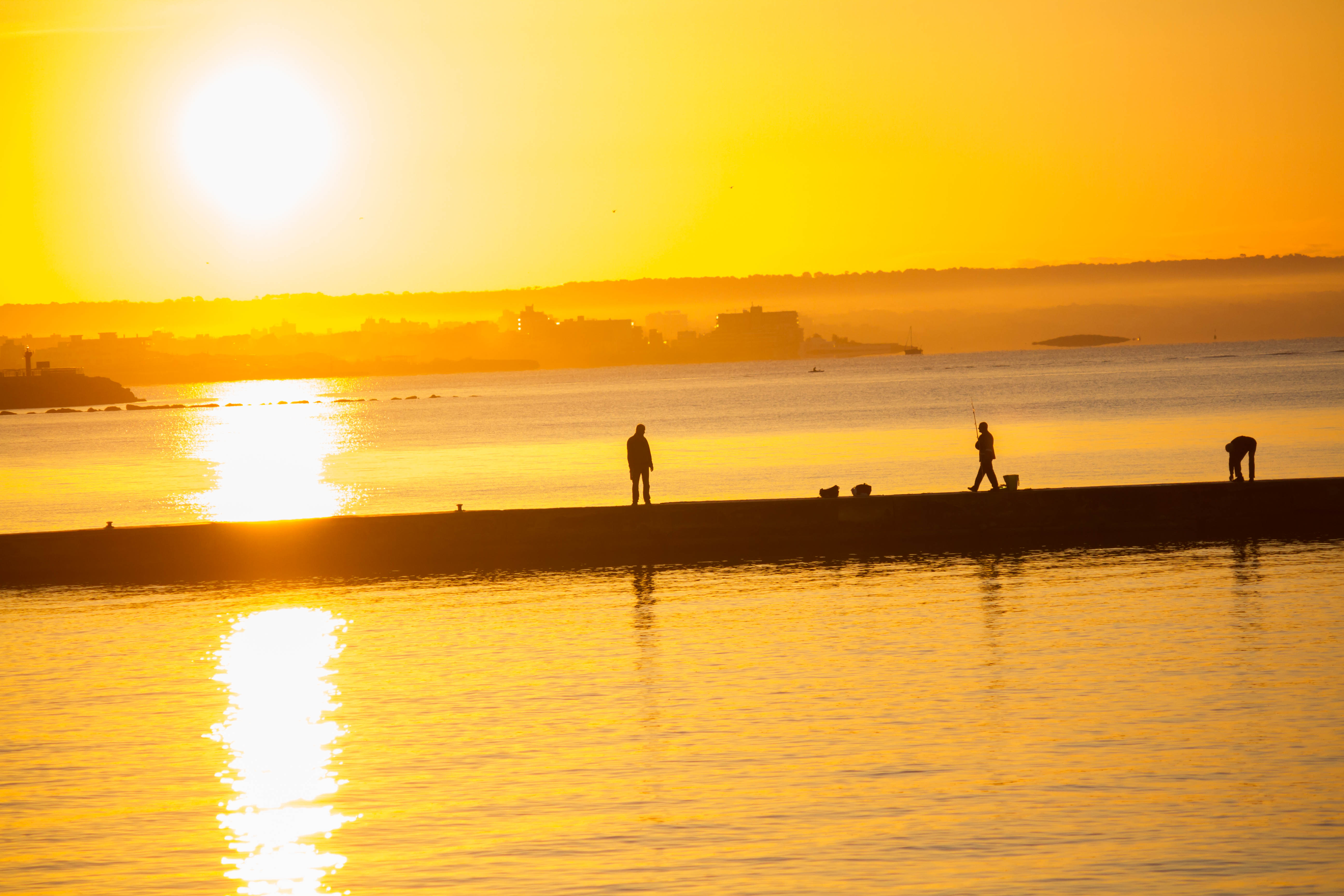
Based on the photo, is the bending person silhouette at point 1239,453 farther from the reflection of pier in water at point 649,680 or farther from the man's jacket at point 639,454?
the reflection of pier in water at point 649,680

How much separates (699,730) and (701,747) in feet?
2.03

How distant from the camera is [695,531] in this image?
2764 centimetres

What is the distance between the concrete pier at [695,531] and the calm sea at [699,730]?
1.88 metres

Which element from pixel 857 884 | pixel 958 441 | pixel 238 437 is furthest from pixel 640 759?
pixel 238 437

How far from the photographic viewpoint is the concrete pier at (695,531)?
27.2 m

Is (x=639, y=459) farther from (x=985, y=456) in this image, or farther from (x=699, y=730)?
(x=699, y=730)

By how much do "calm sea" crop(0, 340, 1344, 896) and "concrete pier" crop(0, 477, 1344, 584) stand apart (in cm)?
188

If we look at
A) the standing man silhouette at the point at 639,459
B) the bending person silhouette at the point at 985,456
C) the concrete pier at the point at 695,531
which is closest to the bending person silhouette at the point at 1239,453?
the concrete pier at the point at 695,531

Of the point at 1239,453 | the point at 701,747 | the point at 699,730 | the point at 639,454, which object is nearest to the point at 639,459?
the point at 639,454

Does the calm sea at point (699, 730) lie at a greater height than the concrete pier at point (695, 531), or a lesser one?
lesser

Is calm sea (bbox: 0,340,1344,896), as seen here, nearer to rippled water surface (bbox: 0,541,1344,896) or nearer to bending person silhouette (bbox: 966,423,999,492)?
rippled water surface (bbox: 0,541,1344,896)

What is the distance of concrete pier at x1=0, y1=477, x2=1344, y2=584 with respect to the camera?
27234 mm

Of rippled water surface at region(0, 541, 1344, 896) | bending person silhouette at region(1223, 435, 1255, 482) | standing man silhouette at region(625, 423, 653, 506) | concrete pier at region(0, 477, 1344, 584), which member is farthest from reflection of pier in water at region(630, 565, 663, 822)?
bending person silhouette at region(1223, 435, 1255, 482)

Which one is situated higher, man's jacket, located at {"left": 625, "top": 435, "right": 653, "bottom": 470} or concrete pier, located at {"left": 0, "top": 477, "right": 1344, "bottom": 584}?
man's jacket, located at {"left": 625, "top": 435, "right": 653, "bottom": 470}
